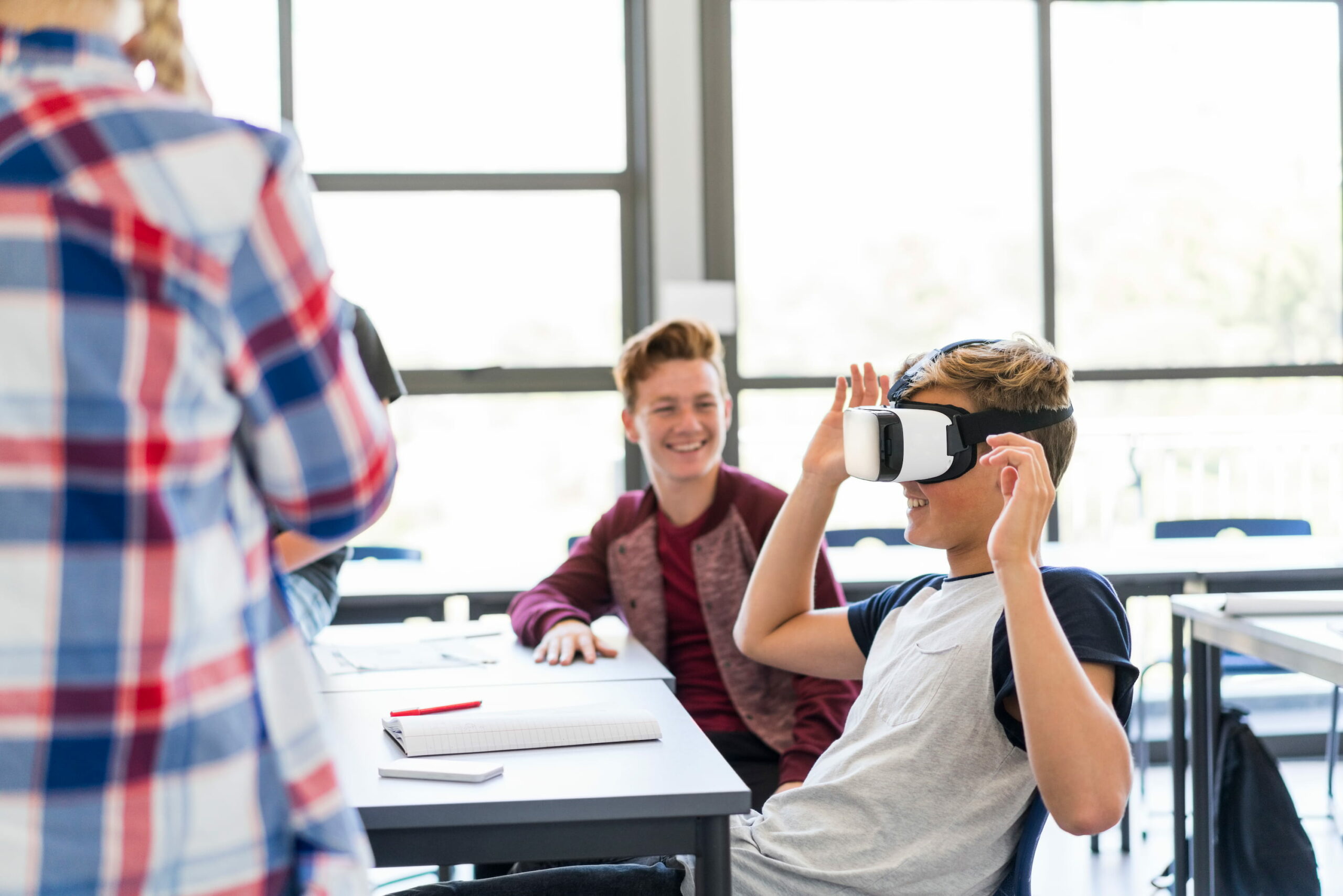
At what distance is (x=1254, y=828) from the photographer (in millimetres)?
2064

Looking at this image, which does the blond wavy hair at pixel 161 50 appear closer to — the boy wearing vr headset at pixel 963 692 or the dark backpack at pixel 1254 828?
the boy wearing vr headset at pixel 963 692

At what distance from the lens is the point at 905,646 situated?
59.6 inches

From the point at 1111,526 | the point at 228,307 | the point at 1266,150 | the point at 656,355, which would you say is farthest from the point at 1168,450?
the point at 228,307

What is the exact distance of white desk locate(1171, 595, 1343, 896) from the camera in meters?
2.04

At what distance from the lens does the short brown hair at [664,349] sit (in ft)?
7.75

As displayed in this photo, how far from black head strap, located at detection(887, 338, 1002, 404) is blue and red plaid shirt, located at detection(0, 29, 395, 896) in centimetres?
94

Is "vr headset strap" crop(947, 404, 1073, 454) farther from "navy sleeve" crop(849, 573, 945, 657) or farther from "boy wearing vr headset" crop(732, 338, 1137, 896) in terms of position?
"navy sleeve" crop(849, 573, 945, 657)

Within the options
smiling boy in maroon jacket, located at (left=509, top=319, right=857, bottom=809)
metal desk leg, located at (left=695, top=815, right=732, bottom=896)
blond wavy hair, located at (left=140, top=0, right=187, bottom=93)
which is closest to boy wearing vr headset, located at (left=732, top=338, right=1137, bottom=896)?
metal desk leg, located at (left=695, top=815, right=732, bottom=896)

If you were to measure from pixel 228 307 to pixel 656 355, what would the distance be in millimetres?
1594

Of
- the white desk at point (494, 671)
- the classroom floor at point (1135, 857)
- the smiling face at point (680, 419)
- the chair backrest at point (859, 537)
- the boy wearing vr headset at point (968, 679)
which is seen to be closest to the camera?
the boy wearing vr headset at point (968, 679)

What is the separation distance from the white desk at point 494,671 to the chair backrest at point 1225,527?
2.12 metres

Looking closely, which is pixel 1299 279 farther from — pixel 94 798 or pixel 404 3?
pixel 94 798

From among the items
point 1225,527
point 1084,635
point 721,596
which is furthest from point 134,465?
point 1225,527

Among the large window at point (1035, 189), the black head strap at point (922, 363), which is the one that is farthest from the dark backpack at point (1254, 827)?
the large window at point (1035, 189)
